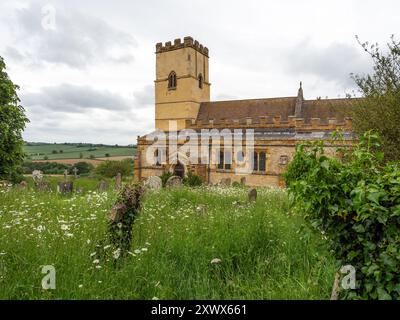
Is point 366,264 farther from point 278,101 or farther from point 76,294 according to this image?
point 278,101

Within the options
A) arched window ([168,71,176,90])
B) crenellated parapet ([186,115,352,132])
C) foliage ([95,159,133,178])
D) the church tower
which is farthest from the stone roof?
foliage ([95,159,133,178])

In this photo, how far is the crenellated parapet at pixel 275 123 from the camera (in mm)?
23562

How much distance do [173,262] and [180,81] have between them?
97.9 feet

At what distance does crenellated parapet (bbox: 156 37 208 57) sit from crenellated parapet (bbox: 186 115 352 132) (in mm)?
8636

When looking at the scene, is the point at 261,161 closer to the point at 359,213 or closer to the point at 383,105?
the point at 383,105

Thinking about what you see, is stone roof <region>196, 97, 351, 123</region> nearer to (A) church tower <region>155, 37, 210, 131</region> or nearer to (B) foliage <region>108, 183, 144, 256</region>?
(A) church tower <region>155, 37, 210, 131</region>

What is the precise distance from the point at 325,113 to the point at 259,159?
708cm

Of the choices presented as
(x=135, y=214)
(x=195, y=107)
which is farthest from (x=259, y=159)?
(x=135, y=214)

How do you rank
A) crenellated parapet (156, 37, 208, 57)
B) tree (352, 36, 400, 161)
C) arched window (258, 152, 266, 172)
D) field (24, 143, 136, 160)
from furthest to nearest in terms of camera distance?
field (24, 143, 136, 160)
crenellated parapet (156, 37, 208, 57)
arched window (258, 152, 266, 172)
tree (352, 36, 400, 161)

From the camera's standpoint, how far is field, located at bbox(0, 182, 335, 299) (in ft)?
10.9

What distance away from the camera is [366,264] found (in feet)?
8.65

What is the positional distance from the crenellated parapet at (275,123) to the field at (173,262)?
19316 mm

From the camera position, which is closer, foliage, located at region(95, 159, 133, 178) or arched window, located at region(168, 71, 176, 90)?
arched window, located at region(168, 71, 176, 90)

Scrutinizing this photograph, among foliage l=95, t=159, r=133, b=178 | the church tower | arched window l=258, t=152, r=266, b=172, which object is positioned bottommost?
foliage l=95, t=159, r=133, b=178
